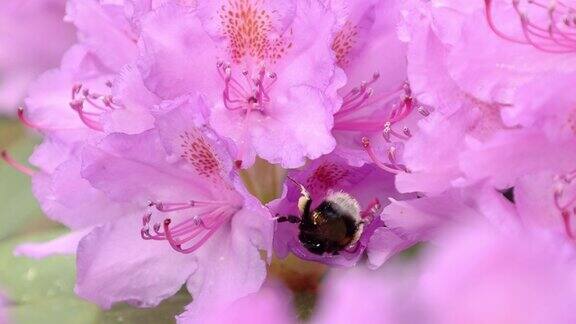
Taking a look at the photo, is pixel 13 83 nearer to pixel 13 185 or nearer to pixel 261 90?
pixel 13 185

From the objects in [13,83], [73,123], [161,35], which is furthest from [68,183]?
[13,83]

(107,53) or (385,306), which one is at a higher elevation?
(385,306)

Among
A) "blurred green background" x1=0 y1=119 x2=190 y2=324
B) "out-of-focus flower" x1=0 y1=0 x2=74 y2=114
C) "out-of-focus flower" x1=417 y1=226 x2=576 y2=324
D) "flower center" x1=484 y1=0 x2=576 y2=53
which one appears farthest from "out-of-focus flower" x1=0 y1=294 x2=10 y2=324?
"out-of-focus flower" x1=0 y1=0 x2=74 y2=114

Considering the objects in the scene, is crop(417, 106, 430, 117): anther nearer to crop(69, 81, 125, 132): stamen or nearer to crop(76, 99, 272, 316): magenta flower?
crop(76, 99, 272, 316): magenta flower

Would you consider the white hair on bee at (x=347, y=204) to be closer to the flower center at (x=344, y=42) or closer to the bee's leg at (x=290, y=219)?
the bee's leg at (x=290, y=219)

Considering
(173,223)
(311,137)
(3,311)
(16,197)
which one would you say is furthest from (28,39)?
(3,311)

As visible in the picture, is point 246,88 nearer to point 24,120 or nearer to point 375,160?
point 375,160
